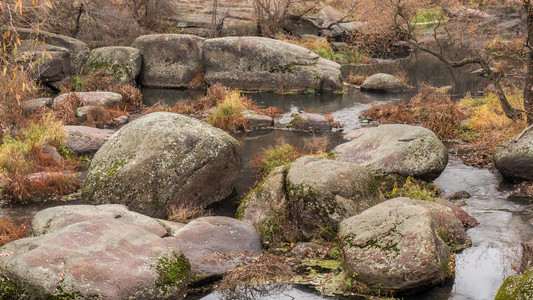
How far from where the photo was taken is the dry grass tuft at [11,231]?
8.16 meters

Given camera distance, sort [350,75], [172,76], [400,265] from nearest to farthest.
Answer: [400,265], [172,76], [350,75]

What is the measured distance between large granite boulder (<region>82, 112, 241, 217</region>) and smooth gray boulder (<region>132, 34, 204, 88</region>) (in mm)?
14762

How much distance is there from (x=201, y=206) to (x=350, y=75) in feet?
60.0

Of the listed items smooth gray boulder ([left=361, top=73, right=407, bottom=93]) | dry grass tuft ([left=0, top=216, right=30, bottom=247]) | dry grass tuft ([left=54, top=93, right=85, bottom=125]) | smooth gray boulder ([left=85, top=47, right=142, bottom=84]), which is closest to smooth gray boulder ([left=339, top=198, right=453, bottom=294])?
dry grass tuft ([left=0, top=216, right=30, bottom=247])

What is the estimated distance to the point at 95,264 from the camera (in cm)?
626

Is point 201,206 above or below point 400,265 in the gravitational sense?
below

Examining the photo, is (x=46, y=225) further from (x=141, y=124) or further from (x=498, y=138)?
(x=498, y=138)

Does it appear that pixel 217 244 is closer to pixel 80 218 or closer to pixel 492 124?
pixel 80 218

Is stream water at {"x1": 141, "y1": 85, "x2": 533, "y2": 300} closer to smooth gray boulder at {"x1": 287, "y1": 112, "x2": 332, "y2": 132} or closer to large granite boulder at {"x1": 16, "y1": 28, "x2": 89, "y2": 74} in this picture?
smooth gray boulder at {"x1": 287, "y1": 112, "x2": 332, "y2": 132}

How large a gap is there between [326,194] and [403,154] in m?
3.11

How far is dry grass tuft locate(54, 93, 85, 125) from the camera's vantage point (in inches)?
663

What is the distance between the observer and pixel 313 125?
17.3 meters

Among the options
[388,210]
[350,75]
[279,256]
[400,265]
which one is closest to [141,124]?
[279,256]

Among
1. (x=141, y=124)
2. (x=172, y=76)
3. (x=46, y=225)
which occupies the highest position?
(x=141, y=124)
